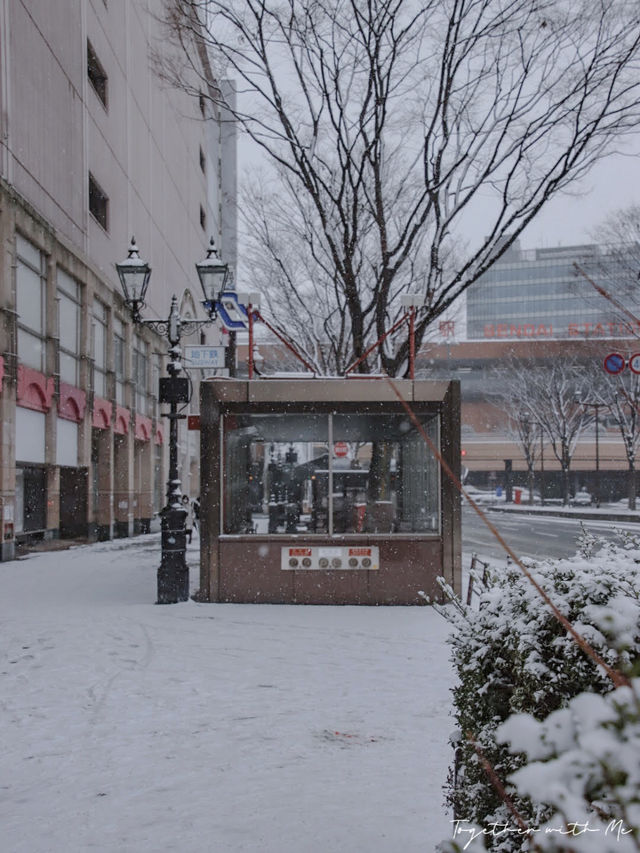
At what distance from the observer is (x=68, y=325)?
22609 mm

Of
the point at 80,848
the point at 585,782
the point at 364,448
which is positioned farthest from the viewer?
the point at 364,448

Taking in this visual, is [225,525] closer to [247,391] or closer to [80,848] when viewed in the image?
[247,391]

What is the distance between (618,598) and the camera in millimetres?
2355

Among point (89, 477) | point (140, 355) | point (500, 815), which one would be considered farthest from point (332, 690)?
point (140, 355)

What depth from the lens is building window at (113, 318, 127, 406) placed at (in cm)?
2789

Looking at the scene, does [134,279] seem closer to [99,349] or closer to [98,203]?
[99,349]

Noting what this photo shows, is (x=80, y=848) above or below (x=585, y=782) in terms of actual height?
below

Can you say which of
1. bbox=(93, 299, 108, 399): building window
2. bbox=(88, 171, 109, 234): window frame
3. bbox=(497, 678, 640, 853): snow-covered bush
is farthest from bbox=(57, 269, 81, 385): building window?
bbox=(497, 678, 640, 853): snow-covered bush

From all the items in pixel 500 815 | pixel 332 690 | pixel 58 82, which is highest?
pixel 58 82

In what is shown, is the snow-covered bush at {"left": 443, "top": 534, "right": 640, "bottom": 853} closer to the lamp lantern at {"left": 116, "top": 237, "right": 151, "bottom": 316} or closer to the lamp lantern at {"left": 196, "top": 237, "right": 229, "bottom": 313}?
the lamp lantern at {"left": 196, "top": 237, "right": 229, "bottom": 313}

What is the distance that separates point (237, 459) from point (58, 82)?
14.6 metres

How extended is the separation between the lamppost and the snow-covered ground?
1034 millimetres

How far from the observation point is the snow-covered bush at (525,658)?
7.70 feet

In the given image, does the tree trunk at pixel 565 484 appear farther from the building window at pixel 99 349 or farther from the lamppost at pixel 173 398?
the lamppost at pixel 173 398
